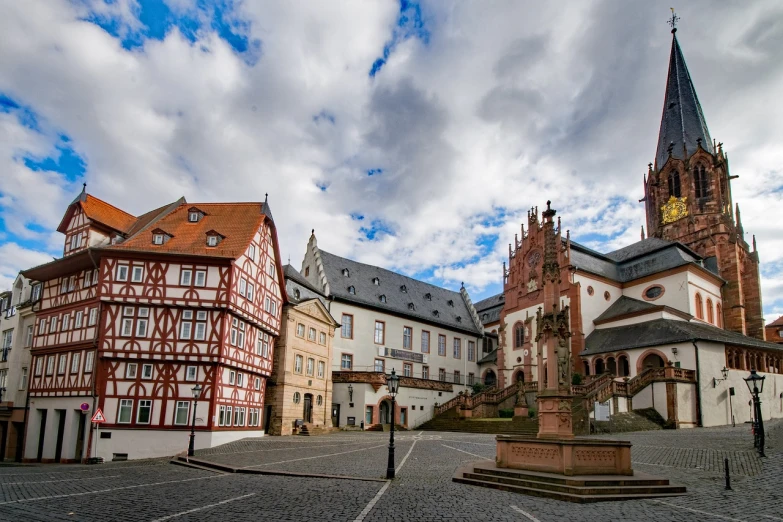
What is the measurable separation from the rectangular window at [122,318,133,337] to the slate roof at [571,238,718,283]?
1422 inches

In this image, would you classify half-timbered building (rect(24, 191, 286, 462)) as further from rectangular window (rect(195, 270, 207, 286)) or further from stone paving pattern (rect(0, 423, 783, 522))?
stone paving pattern (rect(0, 423, 783, 522))

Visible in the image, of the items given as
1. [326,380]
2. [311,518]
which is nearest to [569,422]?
[311,518]

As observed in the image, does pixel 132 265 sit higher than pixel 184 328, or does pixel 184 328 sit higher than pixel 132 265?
pixel 132 265

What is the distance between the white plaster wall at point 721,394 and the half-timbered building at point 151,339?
93.4 ft

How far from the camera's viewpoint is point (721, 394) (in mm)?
36812

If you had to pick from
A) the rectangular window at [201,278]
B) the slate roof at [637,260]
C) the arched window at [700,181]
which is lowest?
the rectangular window at [201,278]

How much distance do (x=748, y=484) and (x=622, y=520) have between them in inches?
255

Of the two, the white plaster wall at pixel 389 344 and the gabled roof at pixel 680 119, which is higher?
the gabled roof at pixel 680 119

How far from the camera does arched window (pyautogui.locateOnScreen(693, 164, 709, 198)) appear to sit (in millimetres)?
59531

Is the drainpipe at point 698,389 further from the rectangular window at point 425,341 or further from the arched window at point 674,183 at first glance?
the arched window at point 674,183

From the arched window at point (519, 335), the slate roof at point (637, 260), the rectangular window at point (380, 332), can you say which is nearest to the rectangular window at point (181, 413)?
the rectangular window at point (380, 332)

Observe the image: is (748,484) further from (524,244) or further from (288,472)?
(524,244)

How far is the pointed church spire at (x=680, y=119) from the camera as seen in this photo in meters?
62.8

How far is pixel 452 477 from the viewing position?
1584 cm
